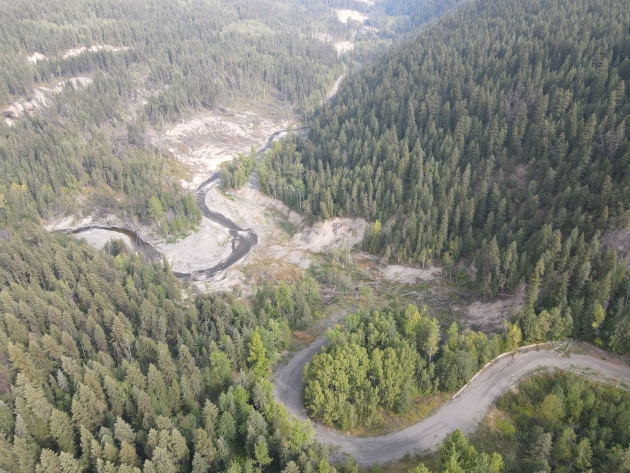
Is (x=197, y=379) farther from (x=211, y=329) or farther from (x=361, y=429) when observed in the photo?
(x=361, y=429)

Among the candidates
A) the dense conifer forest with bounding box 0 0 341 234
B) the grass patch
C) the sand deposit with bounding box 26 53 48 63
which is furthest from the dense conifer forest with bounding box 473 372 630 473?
the sand deposit with bounding box 26 53 48 63

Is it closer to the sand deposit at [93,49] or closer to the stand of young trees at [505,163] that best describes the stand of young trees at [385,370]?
the stand of young trees at [505,163]

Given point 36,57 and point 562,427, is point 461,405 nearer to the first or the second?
point 562,427

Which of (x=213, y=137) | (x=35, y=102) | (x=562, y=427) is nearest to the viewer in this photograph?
(x=562, y=427)

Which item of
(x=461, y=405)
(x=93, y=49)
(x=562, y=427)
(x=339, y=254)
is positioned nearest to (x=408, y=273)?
(x=339, y=254)

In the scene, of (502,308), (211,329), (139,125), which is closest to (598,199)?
(502,308)

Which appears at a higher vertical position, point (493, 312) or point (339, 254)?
point (493, 312)
